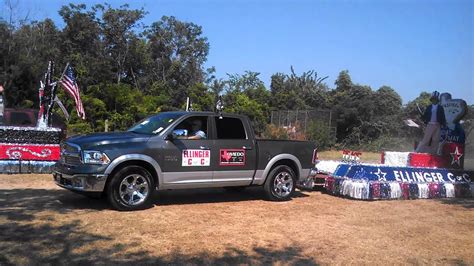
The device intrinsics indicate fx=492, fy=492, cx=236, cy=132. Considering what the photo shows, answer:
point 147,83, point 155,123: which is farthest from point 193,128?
point 147,83

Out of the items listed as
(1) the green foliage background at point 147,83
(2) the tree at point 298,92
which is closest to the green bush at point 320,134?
(1) the green foliage background at point 147,83

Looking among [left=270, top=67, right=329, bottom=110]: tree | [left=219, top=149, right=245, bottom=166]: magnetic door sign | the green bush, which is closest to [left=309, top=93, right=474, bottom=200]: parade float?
[left=219, top=149, right=245, bottom=166]: magnetic door sign

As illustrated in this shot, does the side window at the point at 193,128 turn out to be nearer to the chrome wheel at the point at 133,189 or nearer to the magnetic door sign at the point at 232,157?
the magnetic door sign at the point at 232,157

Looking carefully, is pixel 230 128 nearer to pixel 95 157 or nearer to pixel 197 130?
pixel 197 130

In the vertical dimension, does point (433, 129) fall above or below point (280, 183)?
above

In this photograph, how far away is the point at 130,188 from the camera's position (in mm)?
8406

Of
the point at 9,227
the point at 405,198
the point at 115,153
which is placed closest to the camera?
the point at 9,227

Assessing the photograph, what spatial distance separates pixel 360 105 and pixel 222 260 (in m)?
31.1

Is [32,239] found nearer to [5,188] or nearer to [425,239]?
[5,188]

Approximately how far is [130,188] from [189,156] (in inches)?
49.3

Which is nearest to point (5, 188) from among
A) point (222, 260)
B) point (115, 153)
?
point (115, 153)

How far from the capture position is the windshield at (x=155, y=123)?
9070 mm

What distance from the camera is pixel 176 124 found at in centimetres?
908

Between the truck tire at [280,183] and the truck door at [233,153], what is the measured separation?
1.65 ft
